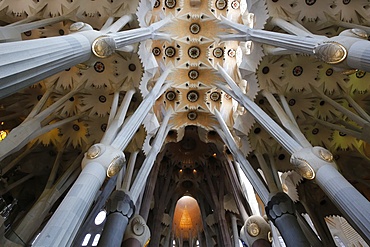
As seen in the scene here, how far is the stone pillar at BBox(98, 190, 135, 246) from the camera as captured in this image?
9859mm

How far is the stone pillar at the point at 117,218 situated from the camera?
32.3 feet

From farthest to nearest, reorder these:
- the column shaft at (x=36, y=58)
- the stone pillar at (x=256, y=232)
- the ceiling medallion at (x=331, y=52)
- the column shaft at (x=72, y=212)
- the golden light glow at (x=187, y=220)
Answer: the golden light glow at (x=187, y=220), the stone pillar at (x=256, y=232), the ceiling medallion at (x=331, y=52), the column shaft at (x=72, y=212), the column shaft at (x=36, y=58)

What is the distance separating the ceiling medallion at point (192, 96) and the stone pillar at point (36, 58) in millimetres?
11083

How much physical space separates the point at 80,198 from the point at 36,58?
3.10 m

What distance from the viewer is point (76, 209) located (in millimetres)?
6207

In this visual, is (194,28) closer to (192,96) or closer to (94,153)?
(192,96)

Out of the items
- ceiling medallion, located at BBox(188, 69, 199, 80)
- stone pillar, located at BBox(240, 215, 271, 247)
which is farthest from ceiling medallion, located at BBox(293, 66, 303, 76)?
stone pillar, located at BBox(240, 215, 271, 247)

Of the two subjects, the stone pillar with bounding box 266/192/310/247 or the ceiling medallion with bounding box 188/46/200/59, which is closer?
the stone pillar with bounding box 266/192/310/247

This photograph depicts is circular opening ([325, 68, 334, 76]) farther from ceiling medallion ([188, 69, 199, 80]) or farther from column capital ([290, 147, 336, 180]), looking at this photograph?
ceiling medallion ([188, 69, 199, 80])

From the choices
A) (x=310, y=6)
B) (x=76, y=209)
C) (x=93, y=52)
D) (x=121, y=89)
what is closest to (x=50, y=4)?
(x=121, y=89)

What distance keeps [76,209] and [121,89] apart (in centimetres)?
685

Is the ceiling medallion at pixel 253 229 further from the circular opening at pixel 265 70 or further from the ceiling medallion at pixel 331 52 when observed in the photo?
the ceiling medallion at pixel 331 52

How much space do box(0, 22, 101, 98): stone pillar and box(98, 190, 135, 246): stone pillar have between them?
6.04 meters

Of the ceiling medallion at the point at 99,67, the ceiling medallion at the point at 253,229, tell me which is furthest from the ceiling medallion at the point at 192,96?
the ceiling medallion at the point at 253,229
